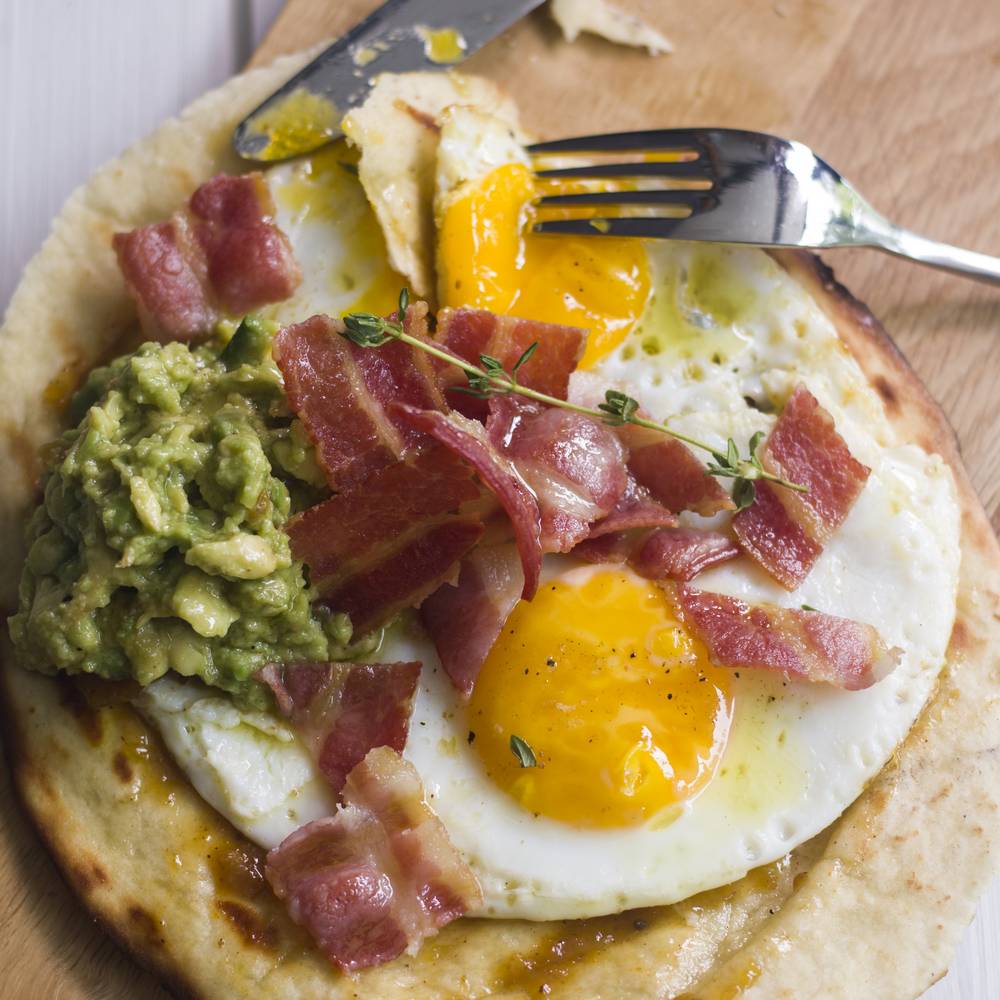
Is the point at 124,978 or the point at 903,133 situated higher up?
the point at 903,133

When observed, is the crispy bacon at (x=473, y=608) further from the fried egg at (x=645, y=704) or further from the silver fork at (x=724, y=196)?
the silver fork at (x=724, y=196)

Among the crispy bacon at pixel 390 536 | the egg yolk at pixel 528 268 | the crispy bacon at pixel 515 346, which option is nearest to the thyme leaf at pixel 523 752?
the crispy bacon at pixel 390 536

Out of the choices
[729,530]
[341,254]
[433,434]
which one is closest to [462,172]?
[341,254]

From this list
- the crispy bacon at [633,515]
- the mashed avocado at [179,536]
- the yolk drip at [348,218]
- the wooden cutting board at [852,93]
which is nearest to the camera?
the mashed avocado at [179,536]

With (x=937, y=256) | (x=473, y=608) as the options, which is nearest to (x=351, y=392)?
(x=473, y=608)

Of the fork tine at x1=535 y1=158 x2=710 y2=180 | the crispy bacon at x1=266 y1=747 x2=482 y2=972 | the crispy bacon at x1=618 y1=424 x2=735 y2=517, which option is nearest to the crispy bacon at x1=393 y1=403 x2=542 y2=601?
the crispy bacon at x1=618 y1=424 x2=735 y2=517

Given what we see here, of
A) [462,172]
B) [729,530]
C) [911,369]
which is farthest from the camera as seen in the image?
[911,369]

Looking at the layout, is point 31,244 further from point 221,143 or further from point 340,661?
point 340,661
